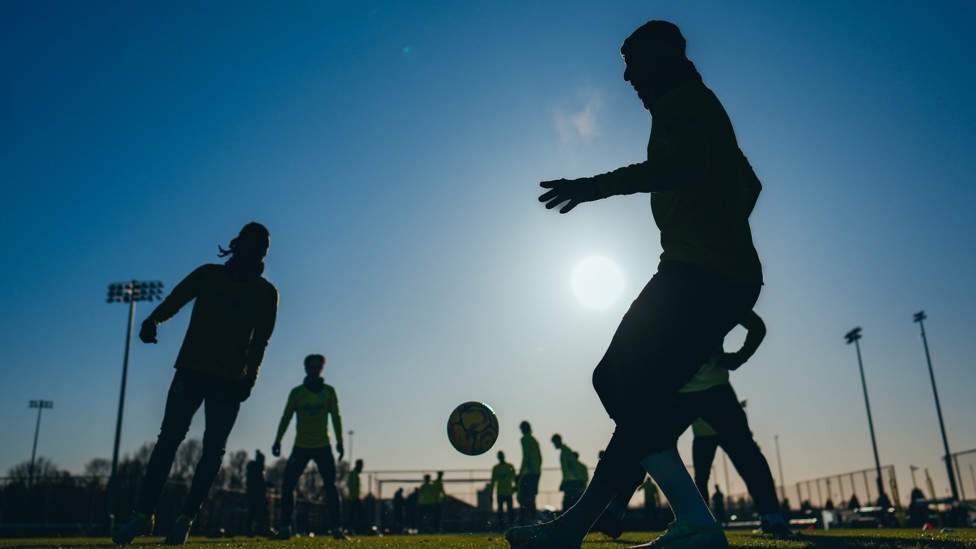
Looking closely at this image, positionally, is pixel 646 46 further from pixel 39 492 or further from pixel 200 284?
pixel 39 492

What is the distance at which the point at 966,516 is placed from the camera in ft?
71.2

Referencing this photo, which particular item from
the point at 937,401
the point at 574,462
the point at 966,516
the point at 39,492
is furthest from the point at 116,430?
the point at 937,401

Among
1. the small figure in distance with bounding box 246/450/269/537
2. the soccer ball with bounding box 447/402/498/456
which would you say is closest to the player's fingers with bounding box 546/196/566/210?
the soccer ball with bounding box 447/402/498/456

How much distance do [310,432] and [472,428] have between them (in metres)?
3.34

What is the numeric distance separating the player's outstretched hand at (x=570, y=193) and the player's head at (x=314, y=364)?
26.1 ft

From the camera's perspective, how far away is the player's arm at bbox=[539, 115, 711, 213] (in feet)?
8.67

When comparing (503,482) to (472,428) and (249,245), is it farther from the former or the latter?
(249,245)

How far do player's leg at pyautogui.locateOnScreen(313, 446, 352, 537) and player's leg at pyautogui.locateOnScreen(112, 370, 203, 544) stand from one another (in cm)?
351

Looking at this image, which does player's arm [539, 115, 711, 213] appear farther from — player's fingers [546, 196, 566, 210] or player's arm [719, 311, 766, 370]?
player's arm [719, 311, 766, 370]

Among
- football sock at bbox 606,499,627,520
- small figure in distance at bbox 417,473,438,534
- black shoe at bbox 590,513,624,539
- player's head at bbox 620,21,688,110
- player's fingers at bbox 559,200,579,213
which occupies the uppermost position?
player's head at bbox 620,21,688,110

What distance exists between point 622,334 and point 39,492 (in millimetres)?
39119

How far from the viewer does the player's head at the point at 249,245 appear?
5.68 metres

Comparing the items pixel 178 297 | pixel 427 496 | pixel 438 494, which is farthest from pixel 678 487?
pixel 427 496

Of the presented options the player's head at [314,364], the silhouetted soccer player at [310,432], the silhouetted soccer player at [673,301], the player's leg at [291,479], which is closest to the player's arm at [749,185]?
the silhouetted soccer player at [673,301]
